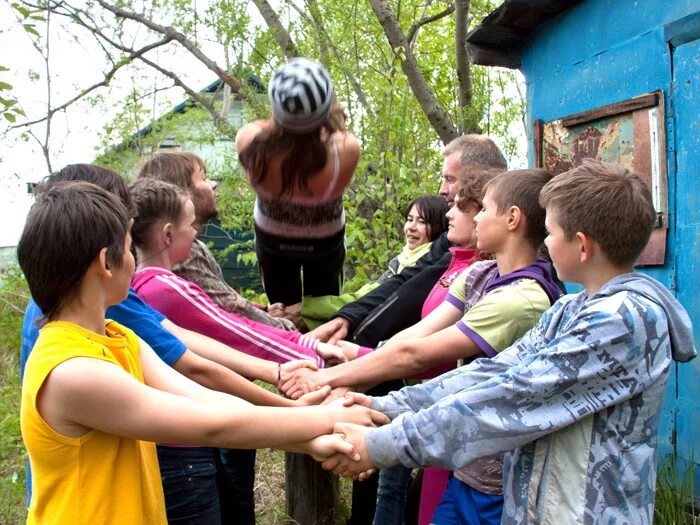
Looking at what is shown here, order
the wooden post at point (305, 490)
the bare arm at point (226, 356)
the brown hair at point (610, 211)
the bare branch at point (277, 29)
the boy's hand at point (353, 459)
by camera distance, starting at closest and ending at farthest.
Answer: the brown hair at point (610, 211), the boy's hand at point (353, 459), the bare arm at point (226, 356), the wooden post at point (305, 490), the bare branch at point (277, 29)

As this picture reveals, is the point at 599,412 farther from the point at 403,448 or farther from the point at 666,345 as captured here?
the point at 403,448

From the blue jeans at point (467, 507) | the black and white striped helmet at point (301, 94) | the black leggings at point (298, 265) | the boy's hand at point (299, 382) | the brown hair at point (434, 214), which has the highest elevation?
the black and white striped helmet at point (301, 94)

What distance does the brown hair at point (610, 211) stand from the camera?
2195 mm

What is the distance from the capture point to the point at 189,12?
10523 mm

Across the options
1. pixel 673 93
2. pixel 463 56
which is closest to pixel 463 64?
pixel 463 56

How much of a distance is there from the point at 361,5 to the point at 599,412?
24.7 feet

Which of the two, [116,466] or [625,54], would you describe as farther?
[625,54]

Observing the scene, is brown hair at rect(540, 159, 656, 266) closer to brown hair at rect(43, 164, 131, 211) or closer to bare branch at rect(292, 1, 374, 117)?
brown hair at rect(43, 164, 131, 211)

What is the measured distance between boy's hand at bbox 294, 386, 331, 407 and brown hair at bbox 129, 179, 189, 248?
90 centimetres

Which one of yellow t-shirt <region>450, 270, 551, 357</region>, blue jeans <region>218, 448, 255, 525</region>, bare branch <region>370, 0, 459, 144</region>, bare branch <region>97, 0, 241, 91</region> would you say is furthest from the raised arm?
bare branch <region>97, 0, 241, 91</region>

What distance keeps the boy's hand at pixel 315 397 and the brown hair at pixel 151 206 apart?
897mm

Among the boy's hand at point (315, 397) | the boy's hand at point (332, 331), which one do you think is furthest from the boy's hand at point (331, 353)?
the boy's hand at point (315, 397)

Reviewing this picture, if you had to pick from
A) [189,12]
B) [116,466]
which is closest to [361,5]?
[189,12]

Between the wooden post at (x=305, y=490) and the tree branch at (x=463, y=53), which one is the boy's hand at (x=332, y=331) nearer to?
the wooden post at (x=305, y=490)
